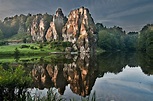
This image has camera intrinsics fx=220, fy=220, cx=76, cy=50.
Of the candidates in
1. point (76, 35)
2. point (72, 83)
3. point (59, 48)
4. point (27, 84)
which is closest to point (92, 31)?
point (76, 35)

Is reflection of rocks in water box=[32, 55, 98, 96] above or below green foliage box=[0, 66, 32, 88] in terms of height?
below

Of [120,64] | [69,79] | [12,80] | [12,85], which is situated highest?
[12,80]

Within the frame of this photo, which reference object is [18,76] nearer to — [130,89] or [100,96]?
[100,96]

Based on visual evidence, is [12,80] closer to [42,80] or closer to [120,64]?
[42,80]

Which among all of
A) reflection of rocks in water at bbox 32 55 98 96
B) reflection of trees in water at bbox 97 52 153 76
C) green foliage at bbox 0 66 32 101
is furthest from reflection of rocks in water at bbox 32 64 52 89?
green foliage at bbox 0 66 32 101

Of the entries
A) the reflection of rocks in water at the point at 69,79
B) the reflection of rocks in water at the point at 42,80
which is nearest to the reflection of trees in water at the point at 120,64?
the reflection of rocks in water at the point at 69,79

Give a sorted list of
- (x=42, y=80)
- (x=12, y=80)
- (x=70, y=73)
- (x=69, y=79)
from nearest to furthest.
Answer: (x=12, y=80), (x=42, y=80), (x=69, y=79), (x=70, y=73)

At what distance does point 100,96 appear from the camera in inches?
1020

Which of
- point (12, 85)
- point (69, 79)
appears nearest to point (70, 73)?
point (69, 79)

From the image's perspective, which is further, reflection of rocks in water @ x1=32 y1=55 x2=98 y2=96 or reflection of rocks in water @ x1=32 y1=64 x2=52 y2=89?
reflection of rocks in water @ x1=32 y1=64 x2=52 y2=89

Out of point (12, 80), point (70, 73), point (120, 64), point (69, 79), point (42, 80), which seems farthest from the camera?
point (120, 64)

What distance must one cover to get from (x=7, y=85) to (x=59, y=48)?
439ft

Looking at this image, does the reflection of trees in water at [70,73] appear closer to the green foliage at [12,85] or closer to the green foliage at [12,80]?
the green foliage at [12,85]

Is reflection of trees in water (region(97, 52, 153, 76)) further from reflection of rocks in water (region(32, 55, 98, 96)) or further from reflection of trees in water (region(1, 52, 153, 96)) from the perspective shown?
reflection of rocks in water (region(32, 55, 98, 96))
